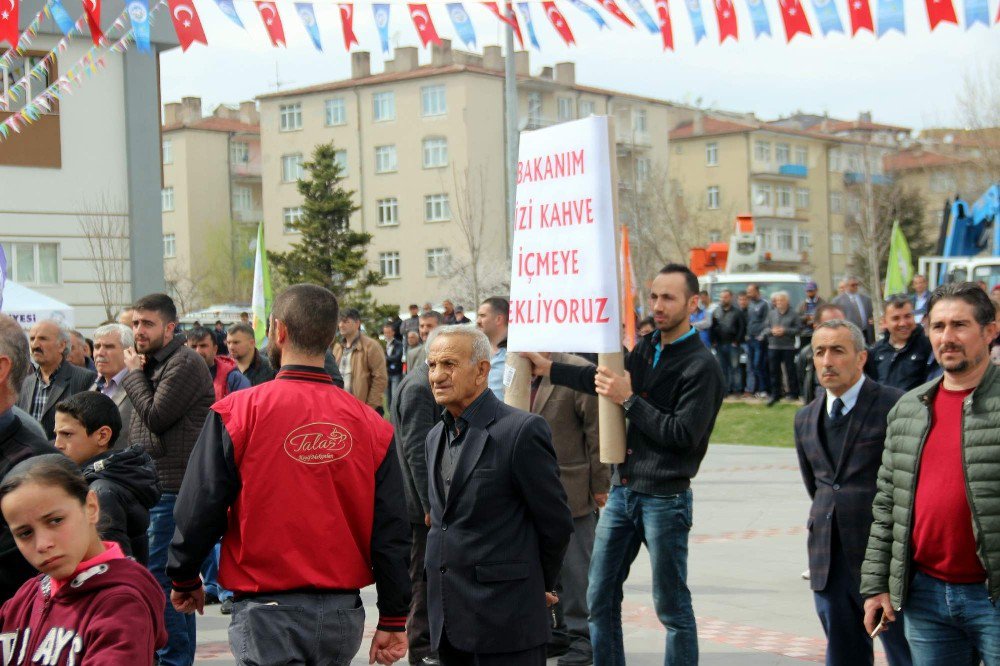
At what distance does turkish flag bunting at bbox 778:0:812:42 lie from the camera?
35.0ft

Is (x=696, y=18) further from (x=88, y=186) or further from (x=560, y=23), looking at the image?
(x=88, y=186)

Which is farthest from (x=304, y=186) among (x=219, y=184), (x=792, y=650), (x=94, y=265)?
(x=792, y=650)

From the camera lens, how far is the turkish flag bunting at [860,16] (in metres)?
10.4

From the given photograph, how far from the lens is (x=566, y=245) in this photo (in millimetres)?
6305

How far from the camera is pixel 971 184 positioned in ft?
167

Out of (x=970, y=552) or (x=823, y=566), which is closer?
(x=970, y=552)

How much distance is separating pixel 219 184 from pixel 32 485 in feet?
269

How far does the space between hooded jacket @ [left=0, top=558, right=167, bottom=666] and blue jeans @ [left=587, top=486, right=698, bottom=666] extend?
3134 millimetres

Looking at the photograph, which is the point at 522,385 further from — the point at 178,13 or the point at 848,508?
the point at 178,13

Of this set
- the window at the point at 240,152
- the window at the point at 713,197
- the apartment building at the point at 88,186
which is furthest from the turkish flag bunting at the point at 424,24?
the window at the point at 240,152

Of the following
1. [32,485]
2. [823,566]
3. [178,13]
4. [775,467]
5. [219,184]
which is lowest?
[775,467]

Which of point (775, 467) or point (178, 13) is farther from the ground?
point (178, 13)

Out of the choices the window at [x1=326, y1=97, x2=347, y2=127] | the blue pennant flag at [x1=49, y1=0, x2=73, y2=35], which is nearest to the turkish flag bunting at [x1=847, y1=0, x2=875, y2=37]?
the blue pennant flag at [x1=49, y1=0, x2=73, y2=35]

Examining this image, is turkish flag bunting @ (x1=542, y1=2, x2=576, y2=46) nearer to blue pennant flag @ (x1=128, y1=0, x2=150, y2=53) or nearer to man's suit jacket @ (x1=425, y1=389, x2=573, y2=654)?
blue pennant flag @ (x1=128, y1=0, x2=150, y2=53)
